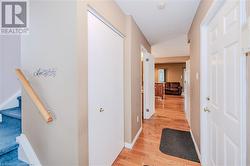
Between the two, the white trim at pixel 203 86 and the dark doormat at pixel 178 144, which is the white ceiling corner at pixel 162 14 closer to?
the white trim at pixel 203 86

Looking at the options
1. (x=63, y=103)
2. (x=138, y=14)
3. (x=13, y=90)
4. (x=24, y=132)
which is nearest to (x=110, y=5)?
(x=138, y=14)

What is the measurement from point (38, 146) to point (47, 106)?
1.54 ft

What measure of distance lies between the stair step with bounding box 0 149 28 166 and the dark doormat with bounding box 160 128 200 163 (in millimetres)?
1949

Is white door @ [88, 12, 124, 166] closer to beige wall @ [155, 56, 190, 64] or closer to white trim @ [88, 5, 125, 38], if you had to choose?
white trim @ [88, 5, 125, 38]

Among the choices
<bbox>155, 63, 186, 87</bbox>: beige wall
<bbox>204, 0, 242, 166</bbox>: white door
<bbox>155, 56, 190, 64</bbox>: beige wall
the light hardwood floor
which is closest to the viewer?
<bbox>204, 0, 242, 166</bbox>: white door

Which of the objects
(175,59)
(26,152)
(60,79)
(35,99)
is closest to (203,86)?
(60,79)

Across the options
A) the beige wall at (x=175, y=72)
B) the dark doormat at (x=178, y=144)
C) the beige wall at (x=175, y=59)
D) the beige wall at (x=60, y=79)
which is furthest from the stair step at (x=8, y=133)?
the beige wall at (x=175, y=72)

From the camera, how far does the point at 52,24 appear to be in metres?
1.25

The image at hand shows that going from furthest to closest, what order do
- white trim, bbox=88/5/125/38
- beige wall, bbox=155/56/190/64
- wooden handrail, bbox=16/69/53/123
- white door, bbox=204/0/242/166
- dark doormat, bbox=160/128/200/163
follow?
1. beige wall, bbox=155/56/190/64
2. dark doormat, bbox=160/128/200/163
3. white trim, bbox=88/5/125/38
4. wooden handrail, bbox=16/69/53/123
5. white door, bbox=204/0/242/166

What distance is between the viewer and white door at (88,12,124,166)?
1.42 m

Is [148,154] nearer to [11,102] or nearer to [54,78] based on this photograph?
[54,78]

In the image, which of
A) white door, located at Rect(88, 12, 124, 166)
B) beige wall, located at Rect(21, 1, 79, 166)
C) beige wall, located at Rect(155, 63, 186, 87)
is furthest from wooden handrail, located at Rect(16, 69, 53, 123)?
beige wall, located at Rect(155, 63, 186, 87)

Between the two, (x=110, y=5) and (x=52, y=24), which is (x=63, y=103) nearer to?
(x=52, y=24)

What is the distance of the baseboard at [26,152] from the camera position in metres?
1.41
